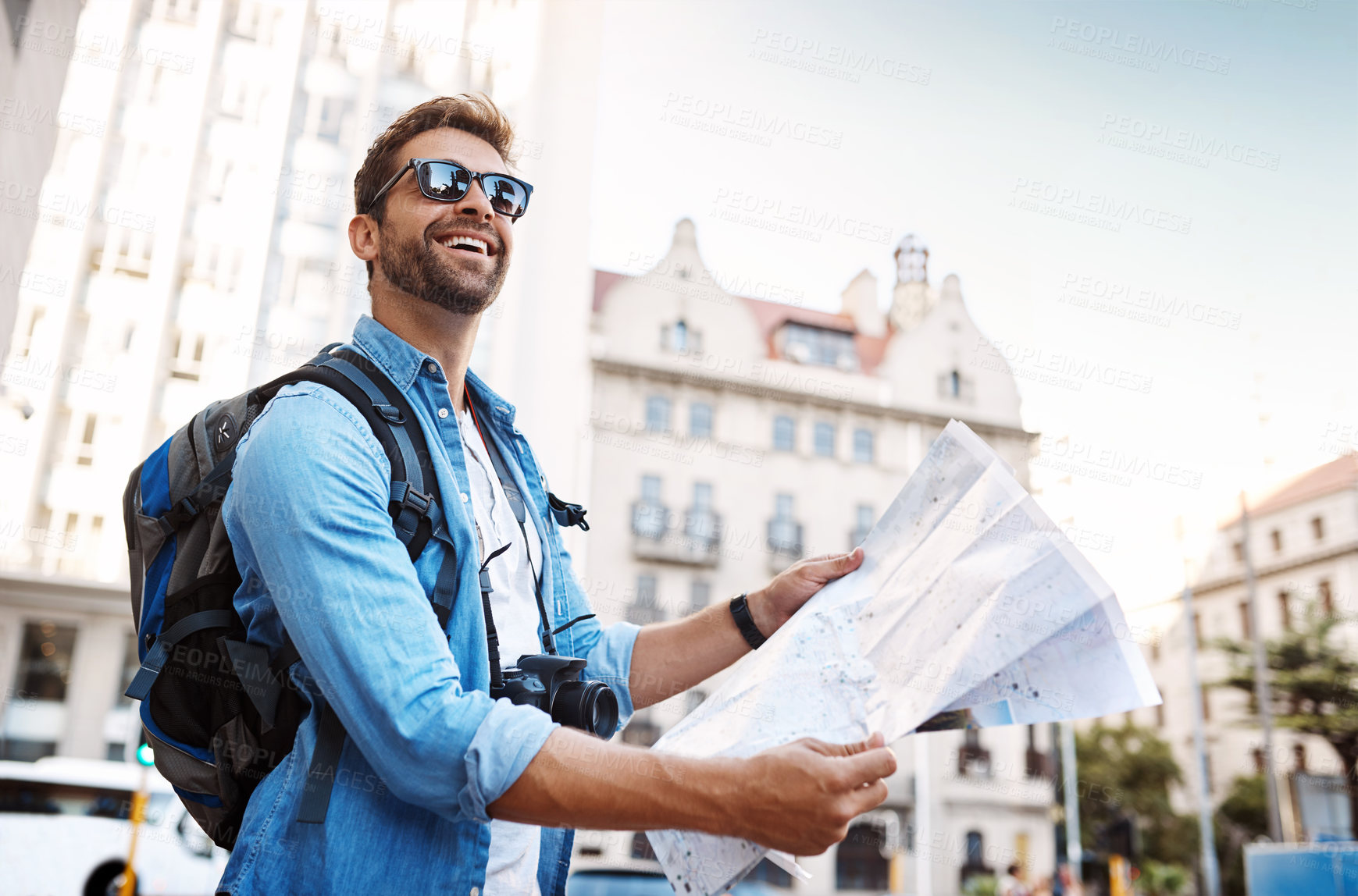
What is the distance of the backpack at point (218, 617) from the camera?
1438 millimetres

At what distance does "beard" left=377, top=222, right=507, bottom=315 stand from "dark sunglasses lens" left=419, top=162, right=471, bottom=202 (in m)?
0.08

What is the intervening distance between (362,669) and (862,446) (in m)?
35.0

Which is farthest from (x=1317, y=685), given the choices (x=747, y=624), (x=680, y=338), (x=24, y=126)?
(x=747, y=624)

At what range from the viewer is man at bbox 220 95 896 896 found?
48.2 inches

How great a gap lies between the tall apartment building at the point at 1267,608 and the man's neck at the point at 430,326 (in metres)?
35.7

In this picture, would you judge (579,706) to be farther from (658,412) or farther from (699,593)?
(658,412)

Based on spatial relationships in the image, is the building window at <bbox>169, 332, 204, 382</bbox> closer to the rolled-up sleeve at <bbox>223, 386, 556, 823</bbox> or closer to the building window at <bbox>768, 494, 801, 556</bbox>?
the building window at <bbox>768, 494, 801, 556</bbox>

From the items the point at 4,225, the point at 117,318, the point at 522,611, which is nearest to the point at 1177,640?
the point at 117,318

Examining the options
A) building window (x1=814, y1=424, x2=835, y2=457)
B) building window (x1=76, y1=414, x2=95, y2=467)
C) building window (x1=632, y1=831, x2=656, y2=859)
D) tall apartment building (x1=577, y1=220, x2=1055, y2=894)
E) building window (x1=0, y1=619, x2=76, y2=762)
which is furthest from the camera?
building window (x1=814, y1=424, x2=835, y2=457)

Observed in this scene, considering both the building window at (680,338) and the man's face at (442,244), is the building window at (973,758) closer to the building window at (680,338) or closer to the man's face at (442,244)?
the building window at (680,338)

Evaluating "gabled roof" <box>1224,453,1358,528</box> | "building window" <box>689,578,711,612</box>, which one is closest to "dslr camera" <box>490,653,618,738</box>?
"building window" <box>689,578,711,612</box>

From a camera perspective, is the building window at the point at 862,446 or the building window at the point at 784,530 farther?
the building window at the point at 862,446

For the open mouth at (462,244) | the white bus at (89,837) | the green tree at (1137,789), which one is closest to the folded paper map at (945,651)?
the open mouth at (462,244)

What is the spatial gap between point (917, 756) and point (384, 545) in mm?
33859
